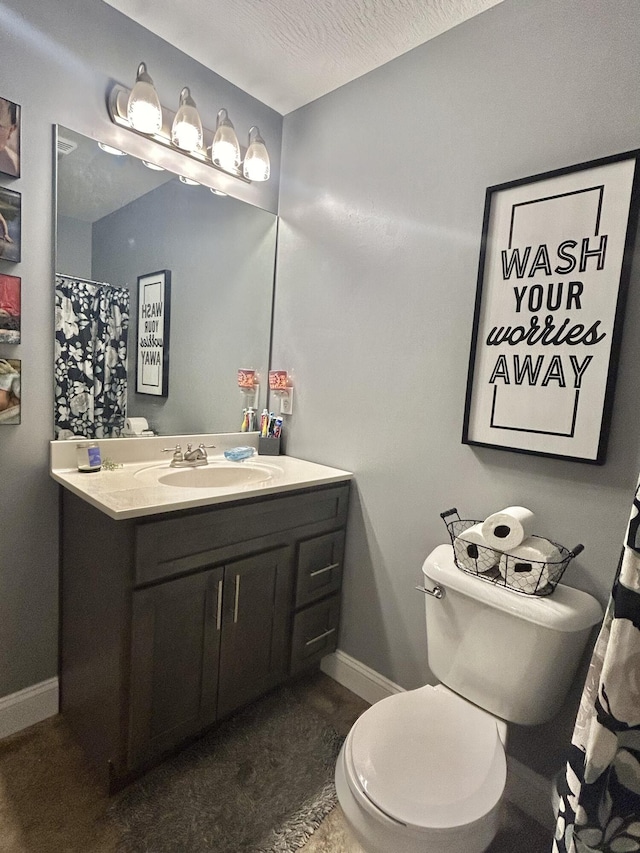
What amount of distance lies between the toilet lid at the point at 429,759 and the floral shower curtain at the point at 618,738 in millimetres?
348

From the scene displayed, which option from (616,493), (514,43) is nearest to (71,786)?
Result: (616,493)

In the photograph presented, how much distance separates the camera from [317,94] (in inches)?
71.3

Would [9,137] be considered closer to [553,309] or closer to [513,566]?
[553,309]

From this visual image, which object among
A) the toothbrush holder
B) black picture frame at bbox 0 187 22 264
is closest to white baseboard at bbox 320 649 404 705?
the toothbrush holder

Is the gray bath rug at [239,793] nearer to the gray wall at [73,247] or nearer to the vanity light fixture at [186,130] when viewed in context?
the gray wall at [73,247]

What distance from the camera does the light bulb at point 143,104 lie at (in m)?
1.44

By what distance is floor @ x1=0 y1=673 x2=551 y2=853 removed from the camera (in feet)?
3.81

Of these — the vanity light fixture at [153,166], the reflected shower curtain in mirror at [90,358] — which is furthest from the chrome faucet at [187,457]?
the vanity light fixture at [153,166]

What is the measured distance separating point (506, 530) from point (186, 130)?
5.58 feet

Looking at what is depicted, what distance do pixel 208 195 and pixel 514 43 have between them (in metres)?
1.16

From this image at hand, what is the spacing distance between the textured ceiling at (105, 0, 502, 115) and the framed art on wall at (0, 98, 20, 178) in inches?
20.1

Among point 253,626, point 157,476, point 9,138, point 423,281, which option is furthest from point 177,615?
point 9,138

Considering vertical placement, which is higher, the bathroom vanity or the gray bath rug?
the bathroom vanity

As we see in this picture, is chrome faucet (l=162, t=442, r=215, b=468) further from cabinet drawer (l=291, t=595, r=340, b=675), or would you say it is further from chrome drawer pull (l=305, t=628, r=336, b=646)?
chrome drawer pull (l=305, t=628, r=336, b=646)
